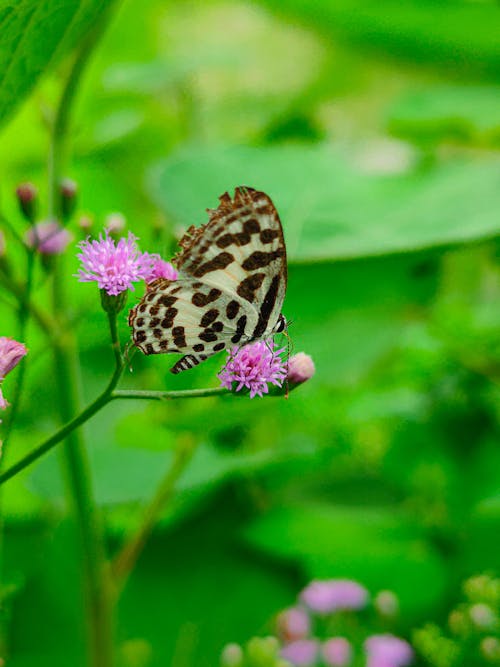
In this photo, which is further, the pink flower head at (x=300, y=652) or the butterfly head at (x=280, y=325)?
the pink flower head at (x=300, y=652)

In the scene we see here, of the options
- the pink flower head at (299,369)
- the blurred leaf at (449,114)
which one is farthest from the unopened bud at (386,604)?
the blurred leaf at (449,114)

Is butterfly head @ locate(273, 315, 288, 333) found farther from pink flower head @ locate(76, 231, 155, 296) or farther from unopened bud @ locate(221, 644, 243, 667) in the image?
unopened bud @ locate(221, 644, 243, 667)

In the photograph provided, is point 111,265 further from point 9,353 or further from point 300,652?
point 300,652

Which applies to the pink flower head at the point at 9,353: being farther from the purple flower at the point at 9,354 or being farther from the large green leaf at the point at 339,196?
the large green leaf at the point at 339,196

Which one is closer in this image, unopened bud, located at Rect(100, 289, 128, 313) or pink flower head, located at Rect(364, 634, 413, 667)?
unopened bud, located at Rect(100, 289, 128, 313)

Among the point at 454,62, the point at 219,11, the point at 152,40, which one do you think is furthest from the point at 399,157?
the point at 219,11

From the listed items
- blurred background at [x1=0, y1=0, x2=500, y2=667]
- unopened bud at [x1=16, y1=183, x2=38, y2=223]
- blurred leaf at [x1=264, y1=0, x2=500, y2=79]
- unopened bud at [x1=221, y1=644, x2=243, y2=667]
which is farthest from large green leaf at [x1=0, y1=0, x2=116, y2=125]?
blurred leaf at [x1=264, y1=0, x2=500, y2=79]

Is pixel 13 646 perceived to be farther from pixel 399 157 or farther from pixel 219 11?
pixel 219 11
